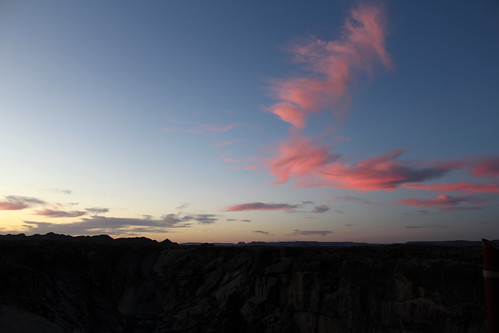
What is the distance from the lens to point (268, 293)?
35969 mm

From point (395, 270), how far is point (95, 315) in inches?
1192

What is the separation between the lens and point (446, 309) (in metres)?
23.7

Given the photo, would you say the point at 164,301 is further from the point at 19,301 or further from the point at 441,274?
the point at 441,274

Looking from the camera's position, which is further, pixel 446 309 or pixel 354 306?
pixel 354 306

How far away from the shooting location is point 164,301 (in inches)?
2076

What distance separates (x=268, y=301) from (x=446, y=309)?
17469 mm

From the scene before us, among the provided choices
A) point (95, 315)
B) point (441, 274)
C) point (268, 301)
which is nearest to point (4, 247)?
point (95, 315)

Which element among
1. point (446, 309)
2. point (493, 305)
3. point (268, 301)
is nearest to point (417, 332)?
point (446, 309)

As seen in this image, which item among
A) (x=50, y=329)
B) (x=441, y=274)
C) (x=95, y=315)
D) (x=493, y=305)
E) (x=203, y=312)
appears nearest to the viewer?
(x=493, y=305)

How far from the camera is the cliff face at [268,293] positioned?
24.2 m

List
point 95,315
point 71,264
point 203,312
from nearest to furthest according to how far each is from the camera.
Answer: point 95,315
point 203,312
point 71,264

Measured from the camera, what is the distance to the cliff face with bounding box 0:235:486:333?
24156 millimetres

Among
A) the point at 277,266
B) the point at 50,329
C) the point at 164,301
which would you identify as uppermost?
the point at 277,266

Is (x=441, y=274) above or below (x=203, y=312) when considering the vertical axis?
above
